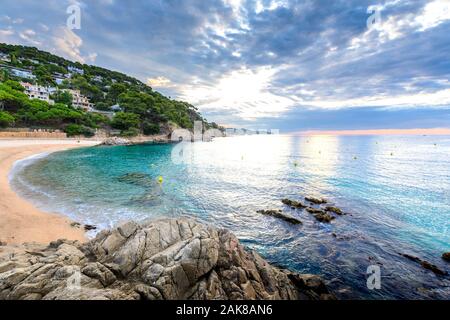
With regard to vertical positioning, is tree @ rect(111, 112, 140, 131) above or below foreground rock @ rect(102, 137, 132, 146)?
above

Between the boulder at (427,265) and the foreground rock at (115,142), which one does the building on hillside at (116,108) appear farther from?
the boulder at (427,265)

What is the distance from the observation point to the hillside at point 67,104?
64.6 m

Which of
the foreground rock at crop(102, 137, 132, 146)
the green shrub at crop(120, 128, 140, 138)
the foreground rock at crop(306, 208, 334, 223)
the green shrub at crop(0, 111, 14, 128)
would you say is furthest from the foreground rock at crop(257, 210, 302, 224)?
the green shrub at crop(120, 128, 140, 138)

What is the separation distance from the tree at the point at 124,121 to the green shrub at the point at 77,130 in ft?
34.4

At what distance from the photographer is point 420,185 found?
Answer: 27.1 m

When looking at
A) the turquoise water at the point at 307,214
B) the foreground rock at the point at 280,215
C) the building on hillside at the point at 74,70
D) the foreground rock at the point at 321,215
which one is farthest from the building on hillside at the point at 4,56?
the foreground rock at the point at 321,215

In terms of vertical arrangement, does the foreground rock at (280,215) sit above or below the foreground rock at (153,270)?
below

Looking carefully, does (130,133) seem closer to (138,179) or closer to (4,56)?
(138,179)

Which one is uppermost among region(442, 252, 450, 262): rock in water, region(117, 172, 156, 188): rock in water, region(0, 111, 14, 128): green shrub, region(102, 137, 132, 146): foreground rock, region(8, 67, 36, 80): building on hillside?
region(8, 67, 36, 80): building on hillside

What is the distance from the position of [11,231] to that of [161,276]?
417 inches

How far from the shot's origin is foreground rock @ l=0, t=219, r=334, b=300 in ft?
18.0

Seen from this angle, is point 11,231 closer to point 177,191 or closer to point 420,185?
point 177,191

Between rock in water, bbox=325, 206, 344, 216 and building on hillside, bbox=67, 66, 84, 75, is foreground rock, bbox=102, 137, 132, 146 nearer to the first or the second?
rock in water, bbox=325, 206, 344, 216

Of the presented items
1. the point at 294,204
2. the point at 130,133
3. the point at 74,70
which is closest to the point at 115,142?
the point at 130,133
